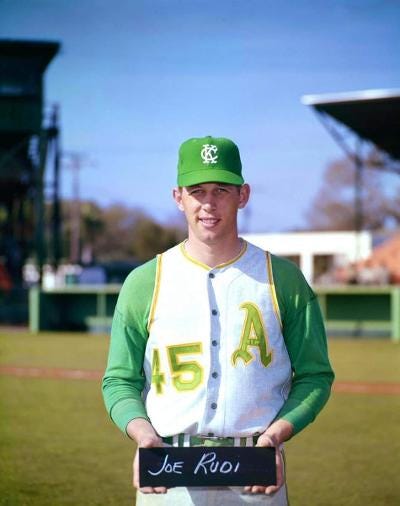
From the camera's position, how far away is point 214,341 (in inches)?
93.9

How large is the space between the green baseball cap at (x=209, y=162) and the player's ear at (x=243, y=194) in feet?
0.15

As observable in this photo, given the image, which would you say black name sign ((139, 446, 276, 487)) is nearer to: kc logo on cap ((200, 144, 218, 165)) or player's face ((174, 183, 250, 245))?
player's face ((174, 183, 250, 245))

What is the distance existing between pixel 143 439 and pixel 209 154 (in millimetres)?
730

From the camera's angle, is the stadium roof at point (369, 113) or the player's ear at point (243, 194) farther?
the stadium roof at point (369, 113)

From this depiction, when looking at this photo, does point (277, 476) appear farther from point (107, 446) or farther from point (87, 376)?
point (87, 376)

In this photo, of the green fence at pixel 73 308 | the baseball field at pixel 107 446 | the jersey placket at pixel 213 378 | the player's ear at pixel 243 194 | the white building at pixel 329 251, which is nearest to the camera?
the jersey placket at pixel 213 378

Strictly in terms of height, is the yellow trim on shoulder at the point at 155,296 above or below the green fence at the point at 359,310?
above

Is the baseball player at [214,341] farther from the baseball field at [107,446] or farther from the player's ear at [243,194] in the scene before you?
the baseball field at [107,446]

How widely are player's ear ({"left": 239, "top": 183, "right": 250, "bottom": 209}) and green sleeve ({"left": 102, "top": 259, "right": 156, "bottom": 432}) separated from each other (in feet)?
0.97

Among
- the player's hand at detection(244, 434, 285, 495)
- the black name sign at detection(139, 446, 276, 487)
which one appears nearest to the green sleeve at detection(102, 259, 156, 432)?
the black name sign at detection(139, 446, 276, 487)

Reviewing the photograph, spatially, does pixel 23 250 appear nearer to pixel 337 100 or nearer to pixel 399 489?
pixel 337 100

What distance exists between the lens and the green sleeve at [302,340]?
8.01 feet

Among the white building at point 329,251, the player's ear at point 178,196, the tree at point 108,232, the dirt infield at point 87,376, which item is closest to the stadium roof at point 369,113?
the white building at point 329,251

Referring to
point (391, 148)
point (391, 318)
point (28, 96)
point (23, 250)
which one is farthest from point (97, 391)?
point (23, 250)
